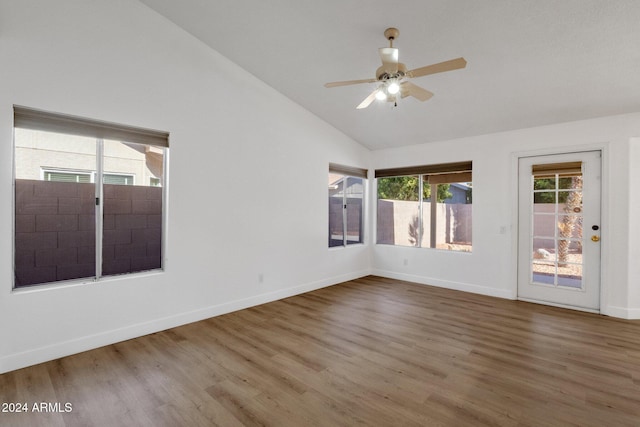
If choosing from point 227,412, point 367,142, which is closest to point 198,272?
point 227,412

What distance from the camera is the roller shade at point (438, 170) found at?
4.92m

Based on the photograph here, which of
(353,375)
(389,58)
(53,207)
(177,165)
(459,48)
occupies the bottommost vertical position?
(353,375)

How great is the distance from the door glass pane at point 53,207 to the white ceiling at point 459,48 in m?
1.71

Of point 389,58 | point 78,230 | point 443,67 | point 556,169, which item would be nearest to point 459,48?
point 443,67

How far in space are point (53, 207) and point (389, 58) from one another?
3.17 metres

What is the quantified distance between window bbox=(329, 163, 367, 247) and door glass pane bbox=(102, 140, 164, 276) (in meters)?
2.79

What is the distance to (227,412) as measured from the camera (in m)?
1.97

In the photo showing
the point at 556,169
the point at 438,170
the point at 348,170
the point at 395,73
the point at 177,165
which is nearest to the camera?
the point at 395,73

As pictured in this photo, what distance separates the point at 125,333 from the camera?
9.92 feet

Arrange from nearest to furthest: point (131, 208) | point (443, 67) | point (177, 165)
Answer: point (443, 67) < point (131, 208) < point (177, 165)

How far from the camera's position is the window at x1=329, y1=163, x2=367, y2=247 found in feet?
17.7

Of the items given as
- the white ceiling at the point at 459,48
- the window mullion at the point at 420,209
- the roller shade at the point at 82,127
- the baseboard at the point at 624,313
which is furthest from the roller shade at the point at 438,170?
the roller shade at the point at 82,127

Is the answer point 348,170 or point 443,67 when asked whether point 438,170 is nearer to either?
point 348,170

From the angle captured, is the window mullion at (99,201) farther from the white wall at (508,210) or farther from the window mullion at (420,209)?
the window mullion at (420,209)
